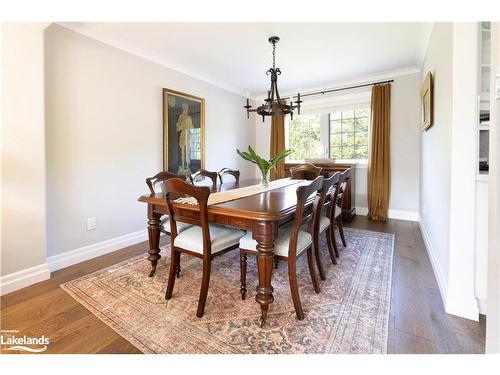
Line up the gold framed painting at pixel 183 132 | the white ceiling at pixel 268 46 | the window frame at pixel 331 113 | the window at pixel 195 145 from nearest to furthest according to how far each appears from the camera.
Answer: the white ceiling at pixel 268 46, the gold framed painting at pixel 183 132, the window at pixel 195 145, the window frame at pixel 331 113

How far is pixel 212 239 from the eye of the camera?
1.66 m

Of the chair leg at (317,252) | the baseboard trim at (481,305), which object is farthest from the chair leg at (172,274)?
the baseboard trim at (481,305)

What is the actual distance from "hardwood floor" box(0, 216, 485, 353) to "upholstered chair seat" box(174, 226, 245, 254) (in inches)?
23.9

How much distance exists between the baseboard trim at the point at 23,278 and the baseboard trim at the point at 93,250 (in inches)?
7.2

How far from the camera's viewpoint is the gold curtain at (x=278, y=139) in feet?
15.9

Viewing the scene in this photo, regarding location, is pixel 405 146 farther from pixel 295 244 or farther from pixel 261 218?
pixel 261 218

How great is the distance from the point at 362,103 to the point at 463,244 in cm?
319

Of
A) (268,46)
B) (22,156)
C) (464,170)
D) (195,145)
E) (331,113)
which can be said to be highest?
(268,46)

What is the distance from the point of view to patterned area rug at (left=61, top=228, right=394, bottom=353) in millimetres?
1320

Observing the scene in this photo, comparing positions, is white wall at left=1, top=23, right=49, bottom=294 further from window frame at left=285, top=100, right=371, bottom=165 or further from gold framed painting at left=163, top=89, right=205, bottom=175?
window frame at left=285, top=100, right=371, bottom=165

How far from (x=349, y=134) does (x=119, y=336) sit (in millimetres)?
4272

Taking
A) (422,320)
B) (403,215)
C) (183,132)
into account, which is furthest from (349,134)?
(422,320)

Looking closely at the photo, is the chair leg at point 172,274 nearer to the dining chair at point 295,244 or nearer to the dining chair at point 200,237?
the dining chair at point 200,237
